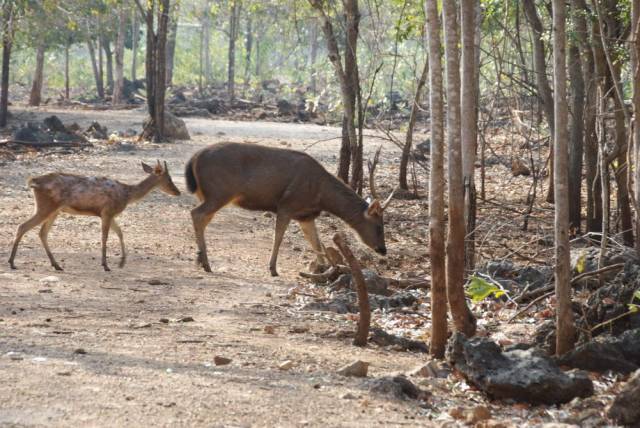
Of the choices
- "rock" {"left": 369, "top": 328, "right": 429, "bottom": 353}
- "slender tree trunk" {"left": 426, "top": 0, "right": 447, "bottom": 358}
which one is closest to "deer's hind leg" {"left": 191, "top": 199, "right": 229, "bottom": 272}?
"rock" {"left": 369, "top": 328, "right": 429, "bottom": 353}

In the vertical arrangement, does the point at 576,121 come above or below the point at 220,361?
above

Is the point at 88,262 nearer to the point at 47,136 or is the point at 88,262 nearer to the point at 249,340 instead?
the point at 249,340

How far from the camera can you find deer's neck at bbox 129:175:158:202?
12.0 m

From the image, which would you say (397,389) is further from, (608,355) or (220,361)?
(608,355)

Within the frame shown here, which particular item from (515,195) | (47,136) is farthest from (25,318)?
(47,136)

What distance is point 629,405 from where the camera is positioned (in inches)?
233

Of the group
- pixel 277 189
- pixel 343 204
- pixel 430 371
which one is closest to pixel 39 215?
pixel 277 189

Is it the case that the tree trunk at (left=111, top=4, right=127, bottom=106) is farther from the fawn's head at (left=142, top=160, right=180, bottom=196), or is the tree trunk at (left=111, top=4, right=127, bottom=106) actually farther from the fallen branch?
the fallen branch

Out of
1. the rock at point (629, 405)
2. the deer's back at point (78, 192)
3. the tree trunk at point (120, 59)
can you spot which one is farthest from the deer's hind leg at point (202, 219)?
the tree trunk at point (120, 59)

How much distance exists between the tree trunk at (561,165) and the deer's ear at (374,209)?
16.8 ft

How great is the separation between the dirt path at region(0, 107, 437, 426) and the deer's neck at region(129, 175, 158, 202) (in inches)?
27.8

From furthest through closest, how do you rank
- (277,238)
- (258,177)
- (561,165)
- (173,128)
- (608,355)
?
(173,128) < (258,177) < (277,238) < (608,355) < (561,165)

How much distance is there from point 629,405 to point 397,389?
135 cm

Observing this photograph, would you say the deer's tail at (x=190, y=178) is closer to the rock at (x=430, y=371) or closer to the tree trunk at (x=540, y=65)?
the tree trunk at (x=540, y=65)
